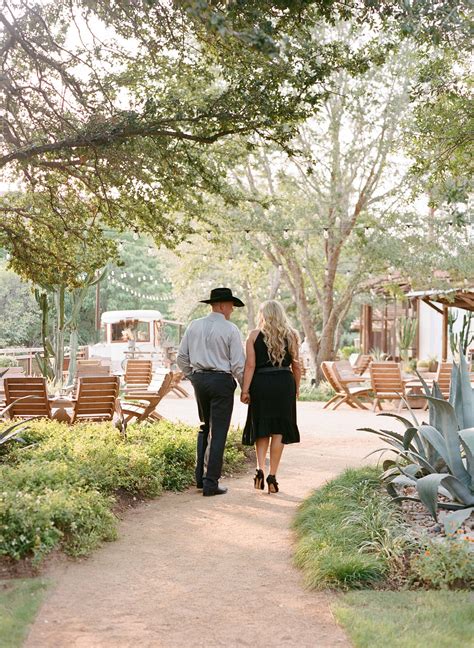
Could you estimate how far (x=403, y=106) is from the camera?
21.8 m

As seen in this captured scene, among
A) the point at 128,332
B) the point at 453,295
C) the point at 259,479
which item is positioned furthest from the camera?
the point at 128,332

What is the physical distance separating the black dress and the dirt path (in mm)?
629

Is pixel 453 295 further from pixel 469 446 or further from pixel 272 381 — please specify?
pixel 469 446

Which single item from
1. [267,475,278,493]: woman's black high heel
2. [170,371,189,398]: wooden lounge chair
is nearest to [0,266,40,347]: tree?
[170,371,189,398]: wooden lounge chair

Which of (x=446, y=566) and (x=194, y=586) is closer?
(x=446, y=566)

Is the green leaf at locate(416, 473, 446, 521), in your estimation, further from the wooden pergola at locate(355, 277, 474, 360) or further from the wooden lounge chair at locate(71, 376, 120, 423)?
the wooden pergola at locate(355, 277, 474, 360)

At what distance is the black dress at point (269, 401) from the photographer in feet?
26.4

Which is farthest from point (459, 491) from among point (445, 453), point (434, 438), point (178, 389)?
point (178, 389)

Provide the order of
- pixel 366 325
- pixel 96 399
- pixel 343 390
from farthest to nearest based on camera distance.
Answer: pixel 366 325, pixel 343 390, pixel 96 399

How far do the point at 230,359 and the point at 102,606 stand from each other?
3.66 metres

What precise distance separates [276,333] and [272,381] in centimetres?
46

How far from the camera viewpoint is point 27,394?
37.4 feet

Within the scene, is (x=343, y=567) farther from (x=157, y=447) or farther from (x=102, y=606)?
(x=157, y=447)

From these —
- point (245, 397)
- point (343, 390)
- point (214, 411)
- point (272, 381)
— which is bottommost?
point (343, 390)
